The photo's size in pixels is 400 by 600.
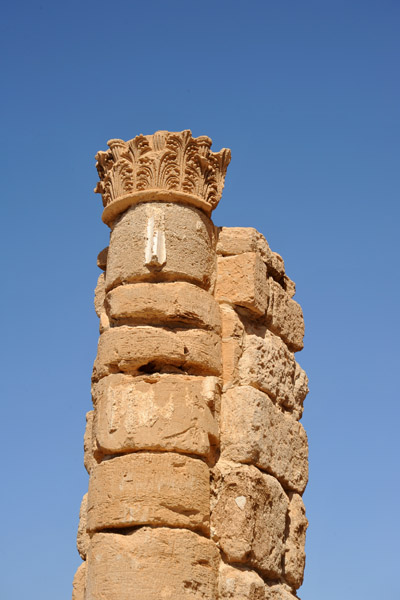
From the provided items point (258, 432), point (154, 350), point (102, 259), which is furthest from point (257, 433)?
point (102, 259)

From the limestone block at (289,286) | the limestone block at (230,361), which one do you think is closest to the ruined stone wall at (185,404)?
the limestone block at (230,361)

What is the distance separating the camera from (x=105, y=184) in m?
6.53

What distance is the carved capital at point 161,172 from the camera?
6.23m

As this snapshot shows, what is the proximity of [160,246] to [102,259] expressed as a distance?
0.98 m

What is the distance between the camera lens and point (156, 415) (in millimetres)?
5516

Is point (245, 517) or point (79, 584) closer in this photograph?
point (245, 517)

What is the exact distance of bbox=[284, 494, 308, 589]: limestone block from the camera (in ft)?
20.8

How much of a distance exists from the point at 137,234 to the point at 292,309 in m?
1.75

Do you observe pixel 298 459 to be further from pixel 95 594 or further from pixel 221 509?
pixel 95 594

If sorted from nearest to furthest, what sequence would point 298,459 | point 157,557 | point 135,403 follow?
point 157,557
point 135,403
point 298,459

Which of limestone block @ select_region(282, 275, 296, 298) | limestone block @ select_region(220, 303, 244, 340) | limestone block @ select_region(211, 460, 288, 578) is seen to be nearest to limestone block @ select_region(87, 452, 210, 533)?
limestone block @ select_region(211, 460, 288, 578)

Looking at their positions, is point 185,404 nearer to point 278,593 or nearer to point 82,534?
point 82,534

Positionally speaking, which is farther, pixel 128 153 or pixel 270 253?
pixel 270 253

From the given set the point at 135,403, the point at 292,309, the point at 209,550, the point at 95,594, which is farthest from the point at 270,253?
the point at 95,594
